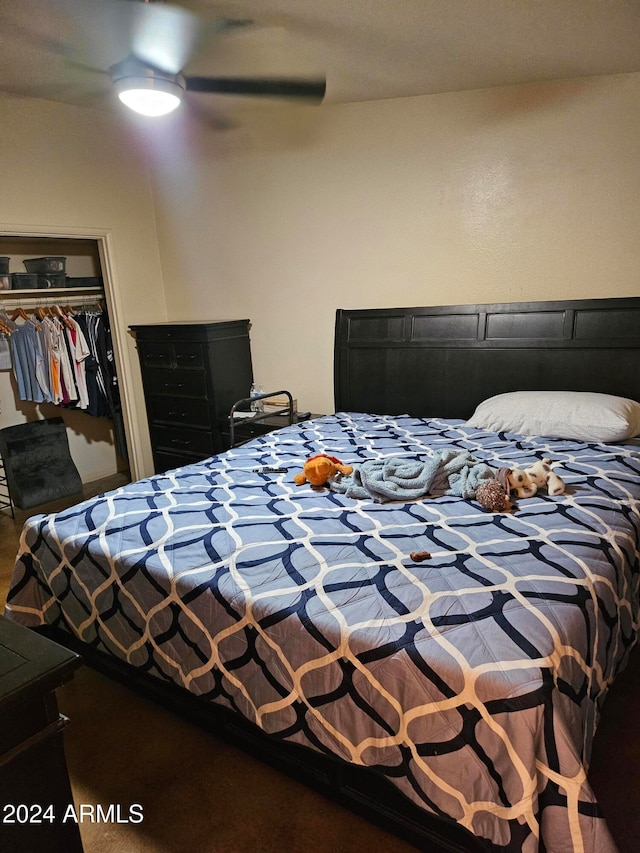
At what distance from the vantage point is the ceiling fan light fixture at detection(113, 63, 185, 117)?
2.06m

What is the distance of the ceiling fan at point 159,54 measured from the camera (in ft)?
6.40

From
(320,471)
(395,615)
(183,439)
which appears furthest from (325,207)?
(395,615)

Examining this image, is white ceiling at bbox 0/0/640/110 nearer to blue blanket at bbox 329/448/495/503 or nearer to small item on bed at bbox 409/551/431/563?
blue blanket at bbox 329/448/495/503

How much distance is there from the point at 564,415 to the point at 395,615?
175 cm

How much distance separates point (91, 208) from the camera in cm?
394

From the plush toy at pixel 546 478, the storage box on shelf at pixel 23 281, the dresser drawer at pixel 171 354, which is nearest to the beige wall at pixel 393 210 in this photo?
the dresser drawer at pixel 171 354

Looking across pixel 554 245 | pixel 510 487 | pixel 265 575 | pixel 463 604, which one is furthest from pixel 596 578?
pixel 554 245

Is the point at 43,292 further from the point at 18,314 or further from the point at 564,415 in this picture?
the point at 564,415

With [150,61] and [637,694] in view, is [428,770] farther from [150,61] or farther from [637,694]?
[150,61]

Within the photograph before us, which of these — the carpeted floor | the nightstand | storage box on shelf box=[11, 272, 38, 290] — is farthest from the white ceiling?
the carpeted floor

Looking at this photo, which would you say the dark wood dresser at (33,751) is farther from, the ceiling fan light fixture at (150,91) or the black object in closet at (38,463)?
the black object in closet at (38,463)

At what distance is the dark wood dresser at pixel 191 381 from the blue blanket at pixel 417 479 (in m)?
1.98

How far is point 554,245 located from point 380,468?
181 cm

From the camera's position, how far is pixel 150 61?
207cm
